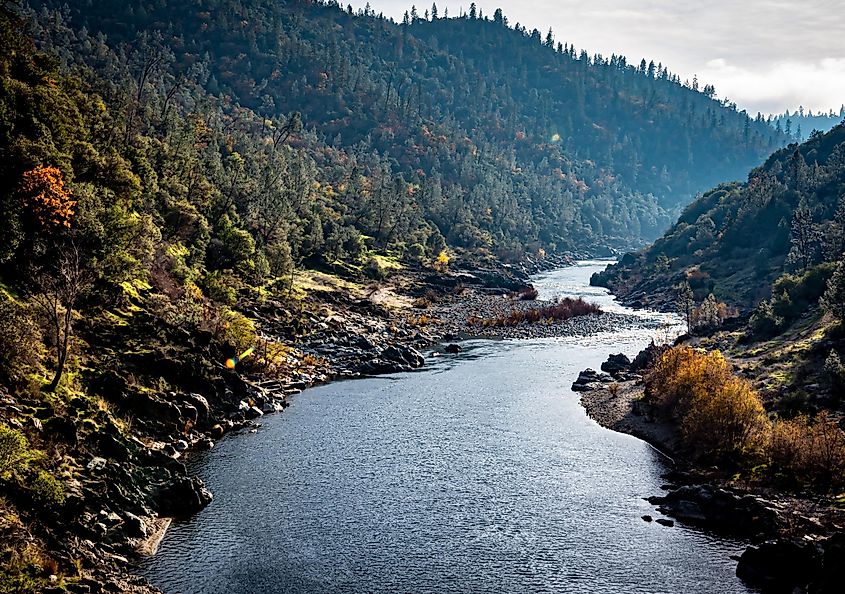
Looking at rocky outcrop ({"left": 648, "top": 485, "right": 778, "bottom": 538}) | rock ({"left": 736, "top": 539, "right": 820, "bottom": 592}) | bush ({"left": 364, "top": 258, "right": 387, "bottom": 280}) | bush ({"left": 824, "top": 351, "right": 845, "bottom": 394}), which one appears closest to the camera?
rock ({"left": 736, "top": 539, "right": 820, "bottom": 592})

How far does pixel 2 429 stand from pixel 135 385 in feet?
75.3

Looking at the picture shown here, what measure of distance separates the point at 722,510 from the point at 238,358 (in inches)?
2388

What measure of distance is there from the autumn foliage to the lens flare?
25.2 metres

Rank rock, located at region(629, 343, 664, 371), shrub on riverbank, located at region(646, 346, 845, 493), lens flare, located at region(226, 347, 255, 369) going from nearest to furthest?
shrub on riverbank, located at region(646, 346, 845, 493) < lens flare, located at region(226, 347, 255, 369) < rock, located at region(629, 343, 664, 371)

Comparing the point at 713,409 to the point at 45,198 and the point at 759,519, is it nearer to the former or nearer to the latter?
the point at 759,519

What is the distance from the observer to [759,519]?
5006 cm

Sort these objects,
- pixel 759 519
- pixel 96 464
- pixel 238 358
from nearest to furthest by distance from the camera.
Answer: pixel 96 464 → pixel 759 519 → pixel 238 358

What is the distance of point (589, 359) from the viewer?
378 feet

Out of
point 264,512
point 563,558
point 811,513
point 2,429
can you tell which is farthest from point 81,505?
point 811,513

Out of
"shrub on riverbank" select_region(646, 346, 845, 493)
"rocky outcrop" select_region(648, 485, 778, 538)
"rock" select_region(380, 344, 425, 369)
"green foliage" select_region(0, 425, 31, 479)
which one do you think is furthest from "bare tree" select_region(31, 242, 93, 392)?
"shrub on riverbank" select_region(646, 346, 845, 493)

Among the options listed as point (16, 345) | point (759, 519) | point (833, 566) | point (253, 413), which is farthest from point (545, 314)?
point (16, 345)

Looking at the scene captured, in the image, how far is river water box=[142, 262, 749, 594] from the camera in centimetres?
4325

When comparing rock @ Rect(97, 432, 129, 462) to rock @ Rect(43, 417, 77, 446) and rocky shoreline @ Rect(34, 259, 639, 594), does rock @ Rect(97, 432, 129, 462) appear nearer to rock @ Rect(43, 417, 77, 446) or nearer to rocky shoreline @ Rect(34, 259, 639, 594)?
rocky shoreline @ Rect(34, 259, 639, 594)

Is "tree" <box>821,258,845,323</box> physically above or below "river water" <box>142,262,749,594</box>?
above
